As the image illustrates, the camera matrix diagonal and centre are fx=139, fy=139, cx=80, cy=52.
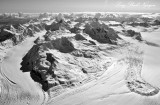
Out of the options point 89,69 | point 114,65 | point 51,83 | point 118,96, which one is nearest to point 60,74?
point 51,83

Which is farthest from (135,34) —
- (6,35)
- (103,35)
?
(6,35)

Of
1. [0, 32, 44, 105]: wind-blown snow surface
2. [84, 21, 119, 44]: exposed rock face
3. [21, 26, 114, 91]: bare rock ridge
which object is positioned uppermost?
[84, 21, 119, 44]: exposed rock face

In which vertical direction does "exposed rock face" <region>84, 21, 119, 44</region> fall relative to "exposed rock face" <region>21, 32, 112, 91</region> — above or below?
above

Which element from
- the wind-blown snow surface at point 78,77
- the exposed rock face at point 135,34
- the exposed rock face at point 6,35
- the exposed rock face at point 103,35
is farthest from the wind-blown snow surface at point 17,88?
the exposed rock face at point 135,34

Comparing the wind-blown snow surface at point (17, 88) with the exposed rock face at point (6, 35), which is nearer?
the wind-blown snow surface at point (17, 88)

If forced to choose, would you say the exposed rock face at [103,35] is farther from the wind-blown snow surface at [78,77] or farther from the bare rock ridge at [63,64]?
the bare rock ridge at [63,64]

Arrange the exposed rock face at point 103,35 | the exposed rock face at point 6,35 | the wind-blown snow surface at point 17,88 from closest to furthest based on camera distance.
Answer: the wind-blown snow surface at point 17,88 < the exposed rock face at point 103,35 < the exposed rock face at point 6,35

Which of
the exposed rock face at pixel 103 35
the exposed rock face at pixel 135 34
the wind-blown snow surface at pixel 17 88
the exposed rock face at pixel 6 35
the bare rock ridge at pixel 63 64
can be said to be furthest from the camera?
the exposed rock face at pixel 135 34

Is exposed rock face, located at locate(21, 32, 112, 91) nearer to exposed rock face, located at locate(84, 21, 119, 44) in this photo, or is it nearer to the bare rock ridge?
the bare rock ridge

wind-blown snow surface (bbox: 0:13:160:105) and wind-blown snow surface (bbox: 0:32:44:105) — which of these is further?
wind-blown snow surface (bbox: 0:13:160:105)

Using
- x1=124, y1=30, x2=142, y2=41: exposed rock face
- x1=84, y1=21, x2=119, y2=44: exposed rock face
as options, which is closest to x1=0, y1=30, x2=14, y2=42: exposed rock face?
x1=84, y1=21, x2=119, y2=44: exposed rock face
